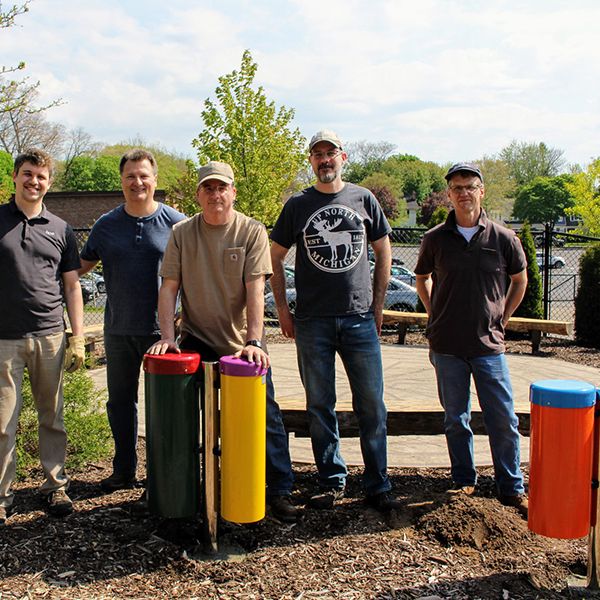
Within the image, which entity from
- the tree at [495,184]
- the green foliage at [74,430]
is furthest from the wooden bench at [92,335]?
the tree at [495,184]

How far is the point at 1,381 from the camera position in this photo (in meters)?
4.08

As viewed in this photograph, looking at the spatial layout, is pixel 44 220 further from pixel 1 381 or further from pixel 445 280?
pixel 445 280

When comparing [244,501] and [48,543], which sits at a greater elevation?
[244,501]

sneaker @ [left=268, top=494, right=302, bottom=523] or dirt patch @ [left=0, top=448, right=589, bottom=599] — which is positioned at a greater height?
sneaker @ [left=268, top=494, right=302, bottom=523]

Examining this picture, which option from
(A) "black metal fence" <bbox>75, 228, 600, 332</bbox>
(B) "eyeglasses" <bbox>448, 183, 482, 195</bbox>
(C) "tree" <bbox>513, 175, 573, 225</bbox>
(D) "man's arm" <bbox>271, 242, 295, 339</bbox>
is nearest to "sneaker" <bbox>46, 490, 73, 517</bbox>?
(D) "man's arm" <bbox>271, 242, 295, 339</bbox>

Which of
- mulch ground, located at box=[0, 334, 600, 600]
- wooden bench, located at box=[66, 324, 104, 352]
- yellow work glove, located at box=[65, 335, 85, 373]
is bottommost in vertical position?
mulch ground, located at box=[0, 334, 600, 600]

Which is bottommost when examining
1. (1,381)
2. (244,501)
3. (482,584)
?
(482,584)

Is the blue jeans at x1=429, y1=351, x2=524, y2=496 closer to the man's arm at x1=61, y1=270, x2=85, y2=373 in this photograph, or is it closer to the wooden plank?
the wooden plank

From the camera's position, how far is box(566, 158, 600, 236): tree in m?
31.4

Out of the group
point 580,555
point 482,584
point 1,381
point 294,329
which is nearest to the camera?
point 482,584

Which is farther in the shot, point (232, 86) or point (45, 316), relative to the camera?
point (232, 86)

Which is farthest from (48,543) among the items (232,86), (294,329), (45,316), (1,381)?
(232,86)

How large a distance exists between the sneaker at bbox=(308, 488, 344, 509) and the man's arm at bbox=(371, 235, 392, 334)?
1.02 m

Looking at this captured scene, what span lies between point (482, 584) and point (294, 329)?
1.80 metres
